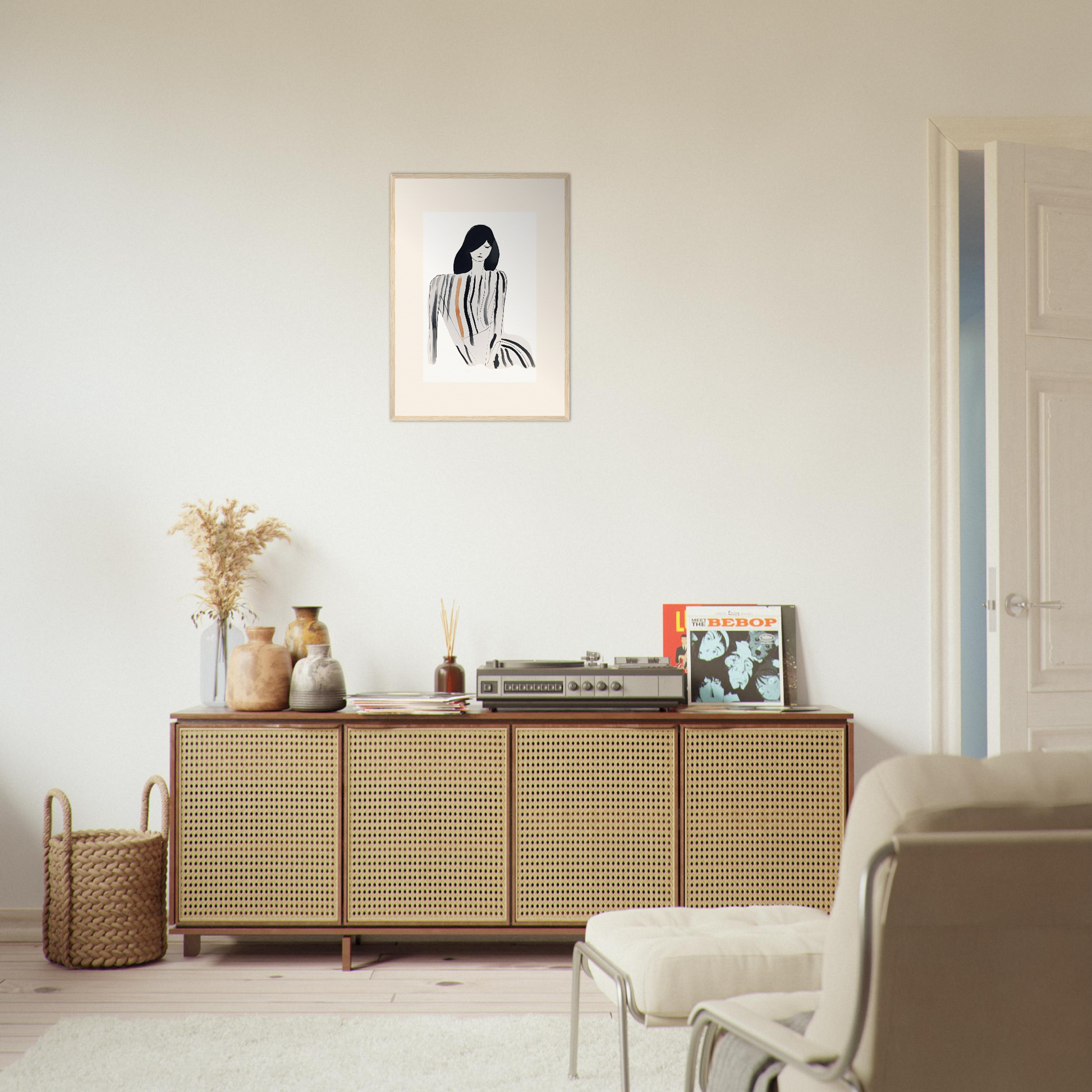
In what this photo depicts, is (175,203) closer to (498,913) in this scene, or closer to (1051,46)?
(498,913)

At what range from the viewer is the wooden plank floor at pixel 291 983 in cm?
279

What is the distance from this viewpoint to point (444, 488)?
3.54 m

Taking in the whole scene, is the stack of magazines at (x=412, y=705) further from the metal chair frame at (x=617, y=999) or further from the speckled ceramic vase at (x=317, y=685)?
the metal chair frame at (x=617, y=999)

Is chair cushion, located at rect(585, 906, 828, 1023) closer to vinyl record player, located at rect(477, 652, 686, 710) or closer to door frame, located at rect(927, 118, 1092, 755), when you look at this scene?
vinyl record player, located at rect(477, 652, 686, 710)

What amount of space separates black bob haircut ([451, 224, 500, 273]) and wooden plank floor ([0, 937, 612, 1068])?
225 centimetres

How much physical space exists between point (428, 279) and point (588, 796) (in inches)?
70.6

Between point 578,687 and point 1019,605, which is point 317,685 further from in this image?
point 1019,605

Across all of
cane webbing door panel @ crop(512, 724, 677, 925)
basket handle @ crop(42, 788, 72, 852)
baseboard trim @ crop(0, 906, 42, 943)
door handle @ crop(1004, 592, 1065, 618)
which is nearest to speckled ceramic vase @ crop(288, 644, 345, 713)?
cane webbing door panel @ crop(512, 724, 677, 925)

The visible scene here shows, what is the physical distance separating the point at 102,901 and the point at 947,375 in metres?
3.15

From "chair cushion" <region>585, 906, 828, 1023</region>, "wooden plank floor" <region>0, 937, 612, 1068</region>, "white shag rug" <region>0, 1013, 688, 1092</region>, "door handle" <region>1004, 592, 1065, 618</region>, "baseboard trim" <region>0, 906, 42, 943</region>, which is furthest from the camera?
"baseboard trim" <region>0, 906, 42, 943</region>

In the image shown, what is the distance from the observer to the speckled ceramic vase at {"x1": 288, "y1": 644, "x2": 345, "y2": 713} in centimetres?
318

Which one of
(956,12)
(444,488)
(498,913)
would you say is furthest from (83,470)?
(956,12)

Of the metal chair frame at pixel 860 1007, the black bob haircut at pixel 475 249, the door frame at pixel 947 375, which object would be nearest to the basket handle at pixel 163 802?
the black bob haircut at pixel 475 249

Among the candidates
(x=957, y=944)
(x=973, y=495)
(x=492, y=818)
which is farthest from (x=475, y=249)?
(x=973, y=495)
